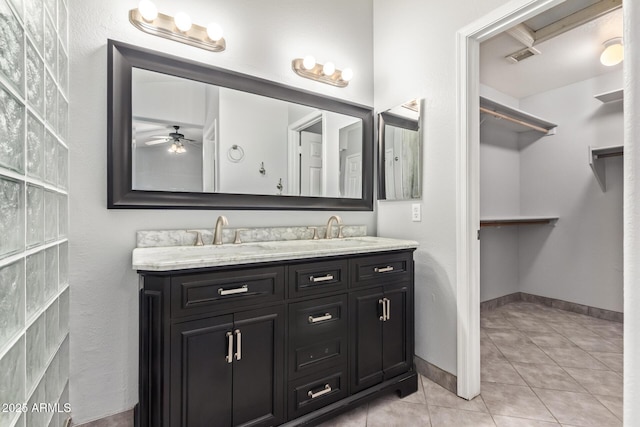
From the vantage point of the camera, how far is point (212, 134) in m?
1.80

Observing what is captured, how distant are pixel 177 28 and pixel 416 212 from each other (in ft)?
6.01

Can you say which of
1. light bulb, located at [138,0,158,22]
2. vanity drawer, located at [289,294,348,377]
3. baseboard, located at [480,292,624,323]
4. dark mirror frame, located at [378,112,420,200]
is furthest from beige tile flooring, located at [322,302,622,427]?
light bulb, located at [138,0,158,22]

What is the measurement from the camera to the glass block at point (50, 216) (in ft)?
3.60

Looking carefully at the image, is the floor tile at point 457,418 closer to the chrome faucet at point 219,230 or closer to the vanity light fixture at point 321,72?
the chrome faucet at point 219,230

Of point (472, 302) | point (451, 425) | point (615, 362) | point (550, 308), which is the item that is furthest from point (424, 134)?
point (550, 308)

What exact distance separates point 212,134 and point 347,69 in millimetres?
1124

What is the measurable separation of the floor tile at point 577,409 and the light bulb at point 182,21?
290 cm

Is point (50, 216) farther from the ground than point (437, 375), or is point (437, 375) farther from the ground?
point (50, 216)

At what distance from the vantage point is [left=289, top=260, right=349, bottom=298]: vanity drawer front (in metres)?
1.44

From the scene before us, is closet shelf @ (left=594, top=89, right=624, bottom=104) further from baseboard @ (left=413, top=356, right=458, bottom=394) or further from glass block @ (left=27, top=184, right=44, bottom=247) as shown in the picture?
glass block @ (left=27, top=184, right=44, bottom=247)

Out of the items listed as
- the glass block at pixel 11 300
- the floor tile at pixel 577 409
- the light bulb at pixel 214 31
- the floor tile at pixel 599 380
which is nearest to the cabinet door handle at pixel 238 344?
the glass block at pixel 11 300

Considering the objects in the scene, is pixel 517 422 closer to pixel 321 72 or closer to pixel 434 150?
pixel 434 150

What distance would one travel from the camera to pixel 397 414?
5.41 ft

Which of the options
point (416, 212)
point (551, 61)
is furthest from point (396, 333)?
point (551, 61)
